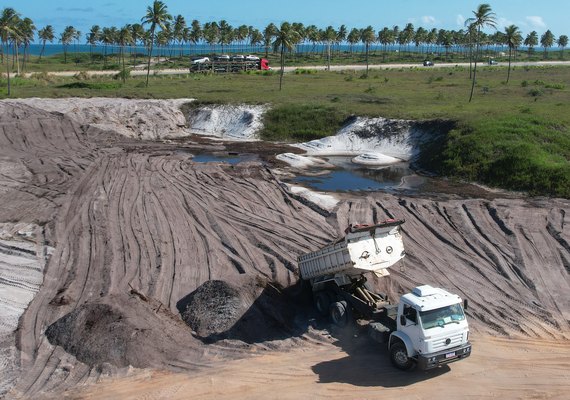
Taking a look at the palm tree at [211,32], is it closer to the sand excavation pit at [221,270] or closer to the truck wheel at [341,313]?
the sand excavation pit at [221,270]

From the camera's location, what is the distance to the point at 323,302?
19.9m

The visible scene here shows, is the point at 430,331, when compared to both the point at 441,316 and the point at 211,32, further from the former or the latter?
the point at 211,32

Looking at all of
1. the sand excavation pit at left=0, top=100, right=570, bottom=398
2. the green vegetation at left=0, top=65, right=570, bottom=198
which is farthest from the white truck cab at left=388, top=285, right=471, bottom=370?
the green vegetation at left=0, top=65, right=570, bottom=198

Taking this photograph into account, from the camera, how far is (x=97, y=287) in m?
21.8

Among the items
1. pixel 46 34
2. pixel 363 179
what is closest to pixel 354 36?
pixel 46 34

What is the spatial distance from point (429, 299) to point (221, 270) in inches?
386

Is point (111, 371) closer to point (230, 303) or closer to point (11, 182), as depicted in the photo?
point (230, 303)

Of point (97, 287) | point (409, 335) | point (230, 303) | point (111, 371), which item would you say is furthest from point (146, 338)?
point (409, 335)

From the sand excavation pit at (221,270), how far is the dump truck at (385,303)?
84 cm

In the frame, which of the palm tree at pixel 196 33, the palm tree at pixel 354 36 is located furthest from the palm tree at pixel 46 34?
the palm tree at pixel 354 36

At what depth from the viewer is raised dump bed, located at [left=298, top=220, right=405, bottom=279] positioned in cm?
1845

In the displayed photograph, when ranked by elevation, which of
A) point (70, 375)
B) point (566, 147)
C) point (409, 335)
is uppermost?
point (566, 147)

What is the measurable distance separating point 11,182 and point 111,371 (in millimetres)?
21865

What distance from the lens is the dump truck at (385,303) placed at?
619 inches
